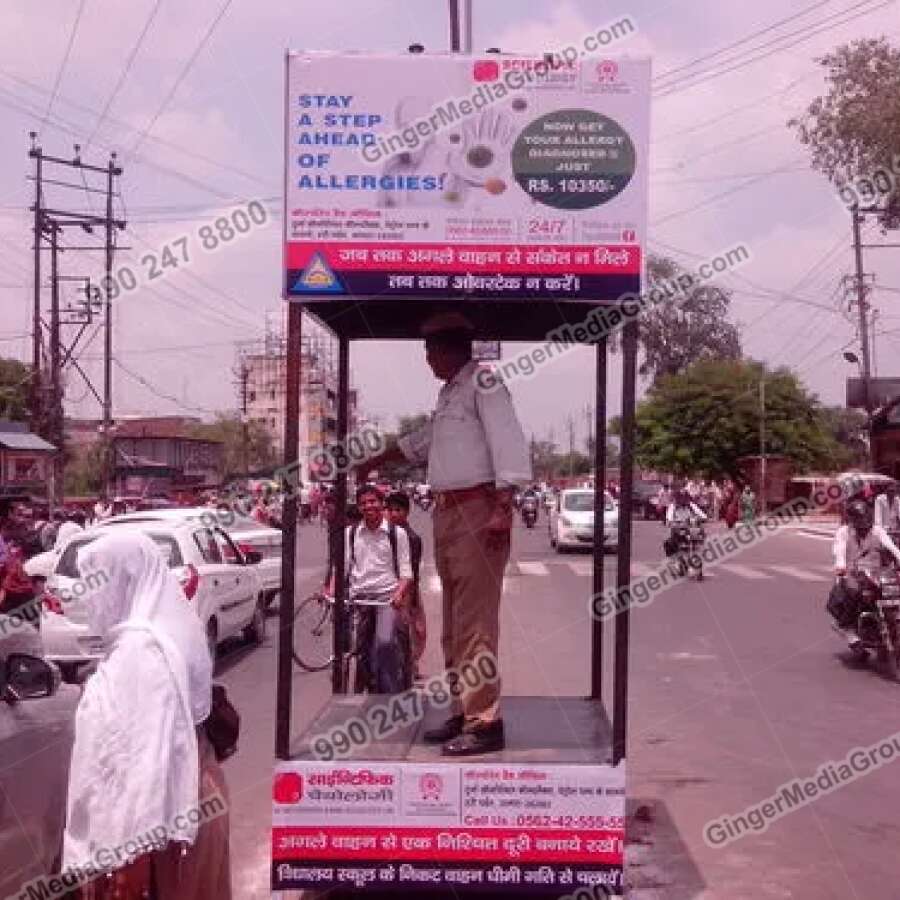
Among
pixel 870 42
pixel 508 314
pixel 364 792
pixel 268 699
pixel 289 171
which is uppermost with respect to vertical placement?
pixel 870 42

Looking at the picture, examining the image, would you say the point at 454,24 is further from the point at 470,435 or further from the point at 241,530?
the point at 241,530

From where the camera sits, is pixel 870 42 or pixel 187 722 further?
pixel 870 42

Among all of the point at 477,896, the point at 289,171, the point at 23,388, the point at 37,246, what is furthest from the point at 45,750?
the point at 23,388

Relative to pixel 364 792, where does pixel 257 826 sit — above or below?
below

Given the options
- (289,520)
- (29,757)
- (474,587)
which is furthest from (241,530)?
(289,520)

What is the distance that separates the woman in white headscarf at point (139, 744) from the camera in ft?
11.1

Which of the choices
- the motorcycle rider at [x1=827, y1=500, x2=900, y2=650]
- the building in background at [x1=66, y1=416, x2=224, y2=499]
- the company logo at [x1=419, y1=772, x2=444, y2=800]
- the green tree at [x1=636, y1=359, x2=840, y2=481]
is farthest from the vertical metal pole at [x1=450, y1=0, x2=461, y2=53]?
the green tree at [x1=636, y1=359, x2=840, y2=481]

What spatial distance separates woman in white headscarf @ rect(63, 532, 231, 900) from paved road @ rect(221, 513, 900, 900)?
92.8 inches

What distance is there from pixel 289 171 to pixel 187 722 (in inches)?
87.2

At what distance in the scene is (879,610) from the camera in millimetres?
11969

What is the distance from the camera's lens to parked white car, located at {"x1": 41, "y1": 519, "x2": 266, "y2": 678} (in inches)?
482

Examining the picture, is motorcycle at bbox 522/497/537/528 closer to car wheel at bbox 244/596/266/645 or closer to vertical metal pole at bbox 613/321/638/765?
car wheel at bbox 244/596/266/645

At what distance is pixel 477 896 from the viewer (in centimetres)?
548

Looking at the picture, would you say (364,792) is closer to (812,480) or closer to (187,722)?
(187,722)
